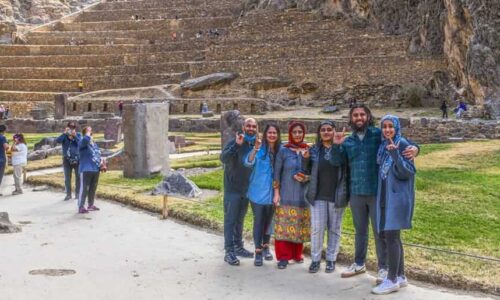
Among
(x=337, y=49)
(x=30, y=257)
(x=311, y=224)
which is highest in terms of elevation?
(x=337, y=49)

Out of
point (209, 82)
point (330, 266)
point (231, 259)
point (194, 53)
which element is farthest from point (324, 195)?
point (194, 53)

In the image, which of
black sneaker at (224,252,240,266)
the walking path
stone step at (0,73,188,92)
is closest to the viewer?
the walking path

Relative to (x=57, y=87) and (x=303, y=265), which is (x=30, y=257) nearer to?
(x=303, y=265)

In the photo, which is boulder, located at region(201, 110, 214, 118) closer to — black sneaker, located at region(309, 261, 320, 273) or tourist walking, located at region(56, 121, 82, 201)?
tourist walking, located at region(56, 121, 82, 201)

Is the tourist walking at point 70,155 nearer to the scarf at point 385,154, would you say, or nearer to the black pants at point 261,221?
the black pants at point 261,221

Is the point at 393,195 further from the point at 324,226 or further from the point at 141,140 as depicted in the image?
the point at 141,140

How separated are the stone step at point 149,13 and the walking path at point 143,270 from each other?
187 feet

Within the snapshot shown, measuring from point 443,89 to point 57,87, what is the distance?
2897 cm

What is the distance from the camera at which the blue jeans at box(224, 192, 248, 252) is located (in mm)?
9156

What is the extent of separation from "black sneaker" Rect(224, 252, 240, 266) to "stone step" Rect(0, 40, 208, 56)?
48.7 metres

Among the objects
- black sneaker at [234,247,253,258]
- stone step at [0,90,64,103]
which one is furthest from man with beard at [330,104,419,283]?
stone step at [0,90,64,103]

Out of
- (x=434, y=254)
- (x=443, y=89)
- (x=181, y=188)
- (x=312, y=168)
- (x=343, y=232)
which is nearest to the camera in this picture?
(x=312, y=168)

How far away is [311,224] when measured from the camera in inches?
338

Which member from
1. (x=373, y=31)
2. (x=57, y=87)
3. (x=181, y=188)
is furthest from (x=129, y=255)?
(x=57, y=87)
